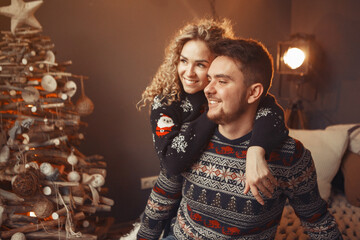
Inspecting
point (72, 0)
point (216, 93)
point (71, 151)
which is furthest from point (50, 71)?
point (216, 93)

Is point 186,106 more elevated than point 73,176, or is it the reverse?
point 186,106

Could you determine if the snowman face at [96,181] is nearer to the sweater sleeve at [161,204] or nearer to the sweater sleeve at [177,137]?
the sweater sleeve at [161,204]

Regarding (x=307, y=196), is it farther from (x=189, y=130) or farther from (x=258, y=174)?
(x=189, y=130)

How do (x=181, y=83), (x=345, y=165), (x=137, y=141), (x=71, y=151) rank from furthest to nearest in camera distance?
1. (x=137, y=141)
2. (x=345, y=165)
3. (x=71, y=151)
4. (x=181, y=83)

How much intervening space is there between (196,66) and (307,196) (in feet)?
2.52

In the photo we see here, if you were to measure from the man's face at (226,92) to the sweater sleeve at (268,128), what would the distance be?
9 centimetres

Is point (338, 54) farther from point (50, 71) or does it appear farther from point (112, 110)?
point (50, 71)

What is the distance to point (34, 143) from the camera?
5.63ft

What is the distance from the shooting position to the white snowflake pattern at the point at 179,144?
1.24m

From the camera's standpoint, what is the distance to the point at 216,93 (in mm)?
1237

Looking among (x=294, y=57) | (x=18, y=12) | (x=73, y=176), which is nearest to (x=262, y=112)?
(x=73, y=176)

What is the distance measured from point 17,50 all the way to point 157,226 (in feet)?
4.03

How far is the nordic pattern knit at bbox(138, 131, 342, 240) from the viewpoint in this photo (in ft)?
4.00

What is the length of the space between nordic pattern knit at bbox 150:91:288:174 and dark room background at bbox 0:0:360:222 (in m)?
1.13
